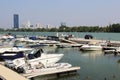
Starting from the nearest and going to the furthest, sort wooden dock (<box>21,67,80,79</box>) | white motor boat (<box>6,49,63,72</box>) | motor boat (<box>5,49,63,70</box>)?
wooden dock (<box>21,67,80,79</box>) → motor boat (<box>5,49,63,70</box>) → white motor boat (<box>6,49,63,72</box>)

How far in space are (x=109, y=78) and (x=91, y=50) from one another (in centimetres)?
2704

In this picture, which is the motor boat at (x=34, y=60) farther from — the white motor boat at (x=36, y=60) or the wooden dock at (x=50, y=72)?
the wooden dock at (x=50, y=72)

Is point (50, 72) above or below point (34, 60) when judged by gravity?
below

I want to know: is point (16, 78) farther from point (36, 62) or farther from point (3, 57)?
point (3, 57)

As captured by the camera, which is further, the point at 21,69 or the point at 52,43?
the point at 52,43

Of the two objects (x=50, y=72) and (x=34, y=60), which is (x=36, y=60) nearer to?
(x=34, y=60)

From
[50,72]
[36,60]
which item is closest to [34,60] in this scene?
[36,60]

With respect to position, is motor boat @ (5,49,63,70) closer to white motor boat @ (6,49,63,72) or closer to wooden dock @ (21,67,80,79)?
white motor boat @ (6,49,63,72)

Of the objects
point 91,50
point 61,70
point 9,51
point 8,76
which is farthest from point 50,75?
point 91,50

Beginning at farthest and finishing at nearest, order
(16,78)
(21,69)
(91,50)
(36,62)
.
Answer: (91,50)
(36,62)
(21,69)
(16,78)

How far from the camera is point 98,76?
26281 mm

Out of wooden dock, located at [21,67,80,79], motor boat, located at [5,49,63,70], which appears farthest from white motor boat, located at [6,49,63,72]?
wooden dock, located at [21,67,80,79]

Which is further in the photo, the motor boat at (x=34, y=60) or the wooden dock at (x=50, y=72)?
the motor boat at (x=34, y=60)

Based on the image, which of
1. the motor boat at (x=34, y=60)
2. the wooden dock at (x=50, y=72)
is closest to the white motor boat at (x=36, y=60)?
the motor boat at (x=34, y=60)
